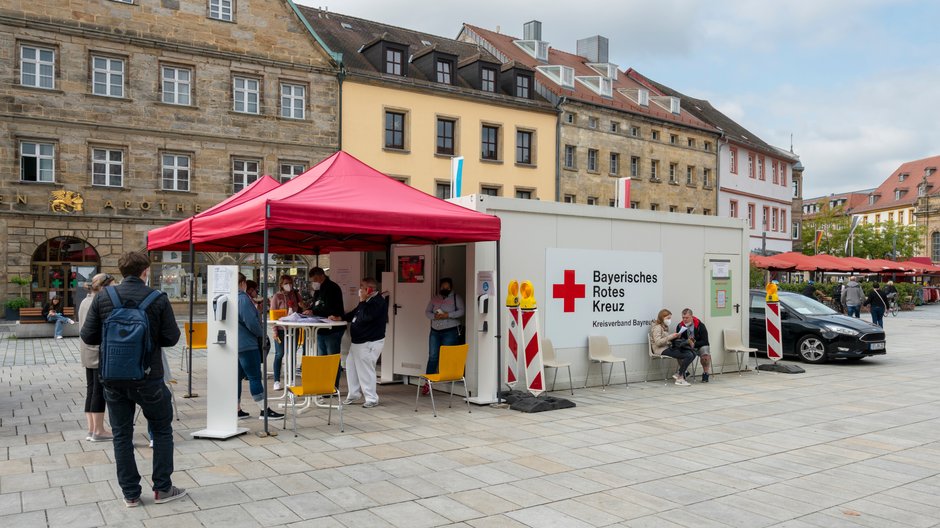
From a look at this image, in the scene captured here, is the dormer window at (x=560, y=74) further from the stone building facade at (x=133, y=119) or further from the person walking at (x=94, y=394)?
the person walking at (x=94, y=394)

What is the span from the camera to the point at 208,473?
21.8 feet

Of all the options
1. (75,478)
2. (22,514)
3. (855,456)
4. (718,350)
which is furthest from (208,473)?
(718,350)

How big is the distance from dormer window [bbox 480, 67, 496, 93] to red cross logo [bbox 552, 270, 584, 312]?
26.9m

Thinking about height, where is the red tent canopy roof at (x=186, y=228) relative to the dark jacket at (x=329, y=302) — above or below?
above

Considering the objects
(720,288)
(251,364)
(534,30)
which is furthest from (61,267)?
(534,30)

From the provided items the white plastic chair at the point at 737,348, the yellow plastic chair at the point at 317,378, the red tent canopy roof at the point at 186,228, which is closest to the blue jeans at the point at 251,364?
the yellow plastic chair at the point at 317,378

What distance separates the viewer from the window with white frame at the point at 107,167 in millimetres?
27219

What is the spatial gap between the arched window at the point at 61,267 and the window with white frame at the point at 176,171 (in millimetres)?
3524

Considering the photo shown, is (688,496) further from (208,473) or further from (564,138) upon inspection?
(564,138)

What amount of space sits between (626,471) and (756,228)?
4913cm

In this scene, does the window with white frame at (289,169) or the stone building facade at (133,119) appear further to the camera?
the window with white frame at (289,169)

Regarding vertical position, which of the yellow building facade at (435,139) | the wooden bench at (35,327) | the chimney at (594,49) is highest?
the chimney at (594,49)

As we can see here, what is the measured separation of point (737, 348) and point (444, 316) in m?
6.07

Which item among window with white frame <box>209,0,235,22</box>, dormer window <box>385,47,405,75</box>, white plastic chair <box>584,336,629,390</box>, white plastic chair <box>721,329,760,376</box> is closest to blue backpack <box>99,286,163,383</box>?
white plastic chair <box>584,336,629,390</box>
